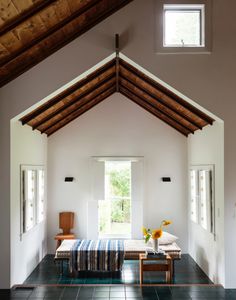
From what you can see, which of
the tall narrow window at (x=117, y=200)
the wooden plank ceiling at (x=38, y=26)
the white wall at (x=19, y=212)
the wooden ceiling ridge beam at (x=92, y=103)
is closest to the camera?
the wooden plank ceiling at (x=38, y=26)

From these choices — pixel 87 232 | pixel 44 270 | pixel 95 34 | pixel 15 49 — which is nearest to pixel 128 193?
pixel 87 232

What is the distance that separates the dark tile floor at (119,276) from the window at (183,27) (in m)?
4.13

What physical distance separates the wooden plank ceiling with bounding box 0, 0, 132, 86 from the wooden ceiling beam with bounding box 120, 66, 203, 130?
1.73m

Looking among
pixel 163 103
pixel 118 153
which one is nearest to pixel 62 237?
pixel 118 153

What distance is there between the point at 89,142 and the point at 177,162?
217 cm

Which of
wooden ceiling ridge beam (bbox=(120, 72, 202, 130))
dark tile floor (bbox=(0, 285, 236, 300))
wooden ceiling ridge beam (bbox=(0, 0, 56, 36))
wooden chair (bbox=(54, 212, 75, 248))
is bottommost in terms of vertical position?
dark tile floor (bbox=(0, 285, 236, 300))

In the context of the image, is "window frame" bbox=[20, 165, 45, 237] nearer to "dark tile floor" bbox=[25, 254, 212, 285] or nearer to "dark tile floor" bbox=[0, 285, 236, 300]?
"dark tile floor" bbox=[25, 254, 212, 285]

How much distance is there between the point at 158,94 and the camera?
743cm

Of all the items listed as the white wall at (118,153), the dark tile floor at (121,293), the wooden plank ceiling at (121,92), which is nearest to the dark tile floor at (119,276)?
the dark tile floor at (121,293)

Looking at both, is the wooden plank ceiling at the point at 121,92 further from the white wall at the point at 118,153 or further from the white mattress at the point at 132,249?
the white mattress at the point at 132,249

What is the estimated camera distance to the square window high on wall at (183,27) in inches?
235

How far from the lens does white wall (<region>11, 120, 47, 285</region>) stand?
6.24 m

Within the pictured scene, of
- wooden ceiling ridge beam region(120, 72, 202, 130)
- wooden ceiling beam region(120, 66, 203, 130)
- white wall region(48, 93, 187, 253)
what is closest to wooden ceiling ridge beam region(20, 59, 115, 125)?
wooden ceiling beam region(120, 66, 203, 130)

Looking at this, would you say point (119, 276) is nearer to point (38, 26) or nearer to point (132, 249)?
point (132, 249)
